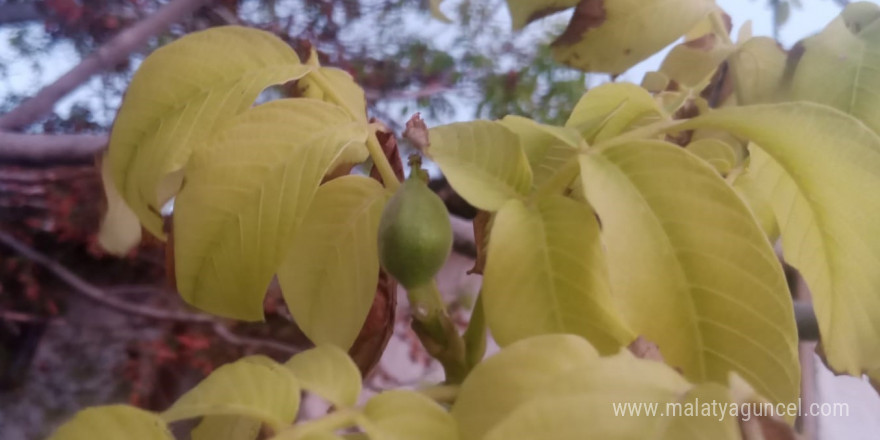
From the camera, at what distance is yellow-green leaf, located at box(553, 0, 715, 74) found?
0.40m

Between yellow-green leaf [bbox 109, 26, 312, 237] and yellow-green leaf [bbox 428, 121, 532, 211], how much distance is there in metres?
0.09

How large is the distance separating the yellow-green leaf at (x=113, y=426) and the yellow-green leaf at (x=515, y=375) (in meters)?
0.11

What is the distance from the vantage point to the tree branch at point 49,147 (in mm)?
667

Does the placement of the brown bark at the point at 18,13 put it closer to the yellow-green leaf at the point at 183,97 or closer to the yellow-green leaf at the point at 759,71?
the yellow-green leaf at the point at 183,97

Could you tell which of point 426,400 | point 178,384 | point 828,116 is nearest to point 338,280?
point 426,400

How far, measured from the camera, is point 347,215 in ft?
1.14

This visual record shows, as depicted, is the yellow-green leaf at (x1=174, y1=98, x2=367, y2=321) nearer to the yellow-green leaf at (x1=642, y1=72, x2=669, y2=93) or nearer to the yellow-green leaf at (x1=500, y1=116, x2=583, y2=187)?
the yellow-green leaf at (x1=500, y1=116, x2=583, y2=187)

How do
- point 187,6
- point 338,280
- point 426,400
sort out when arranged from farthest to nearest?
point 187,6 < point 338,280 < point 426,400

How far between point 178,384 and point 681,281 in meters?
1.21

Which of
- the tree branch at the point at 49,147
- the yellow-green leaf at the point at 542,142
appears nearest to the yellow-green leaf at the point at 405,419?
the yellow-green leaf at the point at 542,142

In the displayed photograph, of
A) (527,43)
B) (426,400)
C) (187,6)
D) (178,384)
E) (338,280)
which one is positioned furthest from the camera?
(527,43)

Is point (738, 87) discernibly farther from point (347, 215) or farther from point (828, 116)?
point (347, 215)

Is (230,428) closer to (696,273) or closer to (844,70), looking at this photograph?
(696,273)

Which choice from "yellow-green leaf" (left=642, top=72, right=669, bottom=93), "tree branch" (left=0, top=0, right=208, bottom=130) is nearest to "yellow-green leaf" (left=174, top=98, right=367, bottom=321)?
"yellow-green leaf" (left=642, top=72, right=669, bottom=93)
